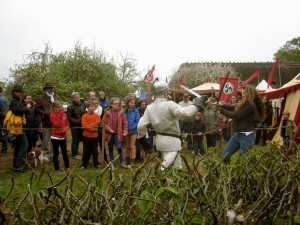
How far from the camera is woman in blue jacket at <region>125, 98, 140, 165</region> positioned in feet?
22.4

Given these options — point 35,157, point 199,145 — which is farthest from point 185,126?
point 35,157

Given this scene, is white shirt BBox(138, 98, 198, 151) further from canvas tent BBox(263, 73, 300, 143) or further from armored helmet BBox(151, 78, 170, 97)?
canvas tent BBox(263, 73, 300, 143)

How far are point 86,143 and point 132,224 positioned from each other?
5.14m

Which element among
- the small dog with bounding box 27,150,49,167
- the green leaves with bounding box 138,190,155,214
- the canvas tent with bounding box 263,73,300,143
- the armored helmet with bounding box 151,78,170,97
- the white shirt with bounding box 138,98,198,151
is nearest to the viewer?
the green leaves with bounding box 138,190,155,214

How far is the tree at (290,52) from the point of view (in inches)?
1640

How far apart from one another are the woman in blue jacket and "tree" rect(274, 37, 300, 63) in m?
41.7

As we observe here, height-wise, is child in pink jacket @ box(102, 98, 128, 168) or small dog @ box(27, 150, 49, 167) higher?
child in pink jacket @ box(102, 98, 128, 168)

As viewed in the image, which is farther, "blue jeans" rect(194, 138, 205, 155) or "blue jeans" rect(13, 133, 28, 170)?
"blue jeans" rect(194, 138, 205, 155)

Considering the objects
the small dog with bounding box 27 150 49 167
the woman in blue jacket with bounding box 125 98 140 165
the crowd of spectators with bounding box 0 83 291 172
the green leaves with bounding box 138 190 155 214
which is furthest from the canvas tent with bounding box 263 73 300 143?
the green leaves with bounding box 138 190 155 214

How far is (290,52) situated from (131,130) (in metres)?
43.8

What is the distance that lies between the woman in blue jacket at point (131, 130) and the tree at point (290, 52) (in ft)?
137

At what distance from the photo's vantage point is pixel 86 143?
639cm

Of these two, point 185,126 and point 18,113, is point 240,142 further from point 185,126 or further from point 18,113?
point 185,126

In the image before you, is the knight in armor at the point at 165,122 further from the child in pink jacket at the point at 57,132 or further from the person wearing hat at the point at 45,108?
the person wearing hat at the point at 45,108
